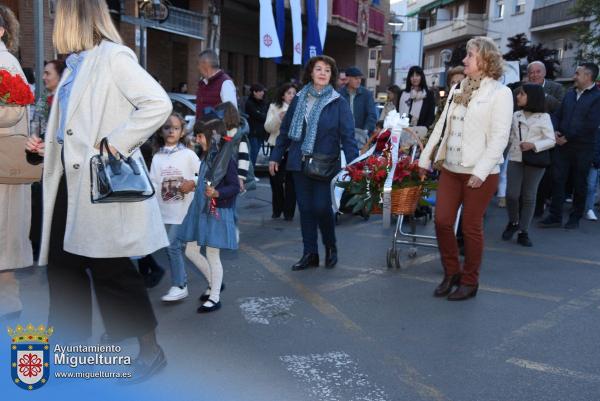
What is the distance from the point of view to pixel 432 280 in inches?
225

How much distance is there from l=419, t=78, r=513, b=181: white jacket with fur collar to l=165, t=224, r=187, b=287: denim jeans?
7.42 feet

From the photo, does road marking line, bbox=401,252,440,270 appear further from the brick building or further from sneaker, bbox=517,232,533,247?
the brick building

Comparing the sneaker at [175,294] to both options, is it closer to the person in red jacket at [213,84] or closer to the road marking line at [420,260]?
the road marking line at [420,260]

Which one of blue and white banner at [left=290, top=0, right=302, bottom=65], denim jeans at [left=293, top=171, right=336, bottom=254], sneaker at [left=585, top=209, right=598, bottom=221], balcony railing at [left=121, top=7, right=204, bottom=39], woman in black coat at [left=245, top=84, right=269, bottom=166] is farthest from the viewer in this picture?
balcony railing at [left=121, top=7, right=204, bottom=39]

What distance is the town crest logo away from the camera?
10.2 feet

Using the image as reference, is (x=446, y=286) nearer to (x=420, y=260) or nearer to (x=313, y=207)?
(x=420, y=260)

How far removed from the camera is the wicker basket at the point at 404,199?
18.5ft

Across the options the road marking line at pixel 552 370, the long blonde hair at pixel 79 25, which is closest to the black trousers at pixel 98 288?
the long blonde hair at pixel 79 25

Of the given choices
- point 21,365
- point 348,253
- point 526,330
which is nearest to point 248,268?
point 348,253

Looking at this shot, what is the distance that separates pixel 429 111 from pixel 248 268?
13.2ft

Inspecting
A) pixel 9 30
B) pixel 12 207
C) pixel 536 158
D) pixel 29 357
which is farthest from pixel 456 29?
pixel 29 357

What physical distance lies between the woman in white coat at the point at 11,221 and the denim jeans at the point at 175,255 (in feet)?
3.25

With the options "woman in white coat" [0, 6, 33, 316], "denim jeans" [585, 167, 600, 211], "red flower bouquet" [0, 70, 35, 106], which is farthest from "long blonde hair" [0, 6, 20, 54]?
"denim jeans" [585, 167, 600, 211]

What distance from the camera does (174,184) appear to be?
16.0 ft
